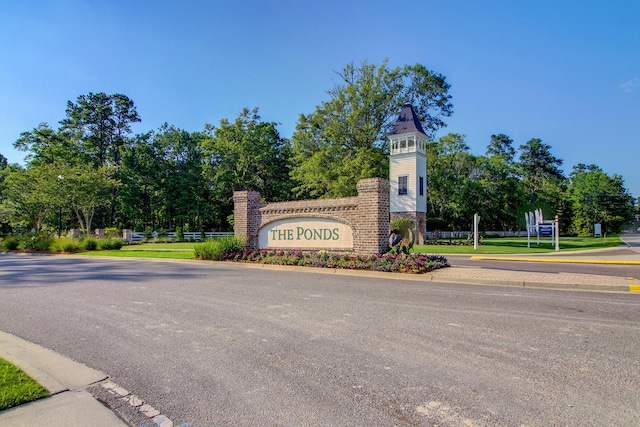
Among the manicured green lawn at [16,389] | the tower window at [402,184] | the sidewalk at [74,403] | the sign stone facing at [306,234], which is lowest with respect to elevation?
the sidewalk at [74,403]

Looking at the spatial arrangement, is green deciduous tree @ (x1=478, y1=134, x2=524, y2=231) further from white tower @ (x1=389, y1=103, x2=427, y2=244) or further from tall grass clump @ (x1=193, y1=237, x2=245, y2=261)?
tall grass clump @ (x1=193, y1=237, x2=245, y2=261)

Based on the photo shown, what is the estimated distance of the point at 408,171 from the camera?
29453mm

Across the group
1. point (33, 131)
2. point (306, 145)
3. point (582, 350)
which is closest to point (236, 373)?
point (582, 350)

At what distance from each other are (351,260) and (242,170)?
3595 cm

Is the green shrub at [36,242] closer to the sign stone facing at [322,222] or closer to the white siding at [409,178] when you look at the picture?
the sign stone facing at [322,222]

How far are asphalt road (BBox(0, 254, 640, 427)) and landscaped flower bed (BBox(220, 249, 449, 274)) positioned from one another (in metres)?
2.83

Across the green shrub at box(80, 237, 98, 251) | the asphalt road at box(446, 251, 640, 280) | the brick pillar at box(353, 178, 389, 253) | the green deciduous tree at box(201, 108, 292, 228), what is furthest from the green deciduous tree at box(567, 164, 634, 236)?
the green shrub at box(80, 237, 98, 251)

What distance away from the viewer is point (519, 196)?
183ft

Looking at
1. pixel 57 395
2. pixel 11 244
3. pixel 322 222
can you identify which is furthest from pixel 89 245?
pixel 57 395

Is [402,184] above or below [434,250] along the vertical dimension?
above

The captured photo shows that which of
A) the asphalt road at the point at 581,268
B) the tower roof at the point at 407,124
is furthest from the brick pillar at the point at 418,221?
the asphalt road at the point at 581,268

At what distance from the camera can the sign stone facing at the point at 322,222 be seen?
1230 cm

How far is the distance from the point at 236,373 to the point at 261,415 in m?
0.93

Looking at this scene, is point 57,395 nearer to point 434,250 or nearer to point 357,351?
point 357,351
